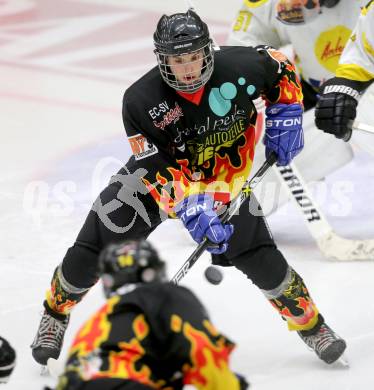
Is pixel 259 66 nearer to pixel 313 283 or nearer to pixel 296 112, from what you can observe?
pixel 296 112

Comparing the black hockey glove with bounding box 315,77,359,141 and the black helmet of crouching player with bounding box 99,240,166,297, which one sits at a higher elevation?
the black helmet of crouching player with bounding box 99,240,166,297

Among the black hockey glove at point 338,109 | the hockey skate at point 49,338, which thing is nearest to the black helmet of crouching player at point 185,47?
the black hockey glove at point 338,109

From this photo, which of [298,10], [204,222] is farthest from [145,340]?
[298,10]

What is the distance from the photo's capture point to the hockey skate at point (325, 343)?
338cm

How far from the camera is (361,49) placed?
12.1 feet

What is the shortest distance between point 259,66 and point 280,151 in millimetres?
325

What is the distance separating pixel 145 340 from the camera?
83.8 inches

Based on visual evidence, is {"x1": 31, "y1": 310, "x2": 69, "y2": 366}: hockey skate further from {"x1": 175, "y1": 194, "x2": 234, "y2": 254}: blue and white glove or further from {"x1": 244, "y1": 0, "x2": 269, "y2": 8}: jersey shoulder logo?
{"x1": 244, "y1": 0, "x2": 269, "y2": 8}: jersey shoulder logo

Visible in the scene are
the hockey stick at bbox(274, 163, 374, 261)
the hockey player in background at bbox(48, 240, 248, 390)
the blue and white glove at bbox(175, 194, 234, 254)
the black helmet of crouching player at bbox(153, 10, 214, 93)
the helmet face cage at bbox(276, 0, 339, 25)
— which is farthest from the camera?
the helmet face cage at bbox(276, 0, 339, 25)

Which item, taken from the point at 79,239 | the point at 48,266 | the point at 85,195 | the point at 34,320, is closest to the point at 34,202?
the point at 85,195

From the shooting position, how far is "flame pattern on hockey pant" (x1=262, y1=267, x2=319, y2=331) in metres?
3.37

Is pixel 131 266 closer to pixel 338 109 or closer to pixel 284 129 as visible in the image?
pixel 284 129

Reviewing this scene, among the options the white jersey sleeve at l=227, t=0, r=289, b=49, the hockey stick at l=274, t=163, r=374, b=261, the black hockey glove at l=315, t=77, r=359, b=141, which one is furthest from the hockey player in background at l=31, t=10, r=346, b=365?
the white jersey sleeve at l=227, t=0, r=289, b=49

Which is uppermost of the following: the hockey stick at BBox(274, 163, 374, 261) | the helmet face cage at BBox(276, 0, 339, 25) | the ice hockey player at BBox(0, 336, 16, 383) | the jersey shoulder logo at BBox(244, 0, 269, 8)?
the ice hockey player at BBox(0, 336, 16, 383)
